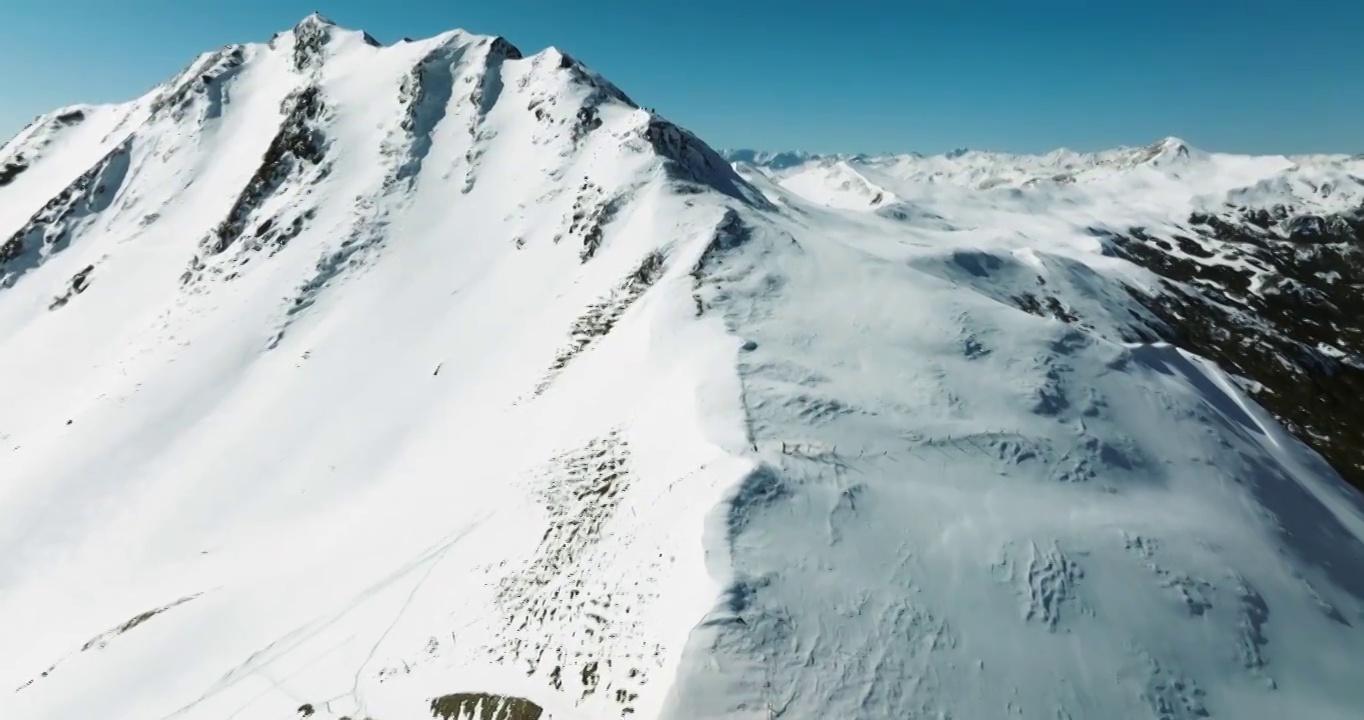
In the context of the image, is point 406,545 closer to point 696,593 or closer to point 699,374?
point 699,374

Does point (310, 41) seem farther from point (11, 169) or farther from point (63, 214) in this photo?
point (11, 169)

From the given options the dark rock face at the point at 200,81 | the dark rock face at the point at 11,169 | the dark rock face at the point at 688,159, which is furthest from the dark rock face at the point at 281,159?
the dark rock face at the point at 11,169

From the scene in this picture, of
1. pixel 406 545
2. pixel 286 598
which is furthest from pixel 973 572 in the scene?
pixel 286 598

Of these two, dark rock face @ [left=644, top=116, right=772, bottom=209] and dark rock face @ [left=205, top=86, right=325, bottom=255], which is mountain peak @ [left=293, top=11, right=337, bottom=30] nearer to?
dark rock face @ [left=205, top=86, right=325, bottom=255]

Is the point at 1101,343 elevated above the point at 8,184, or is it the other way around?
the point at 8,184

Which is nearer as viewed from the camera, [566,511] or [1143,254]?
[566,511]

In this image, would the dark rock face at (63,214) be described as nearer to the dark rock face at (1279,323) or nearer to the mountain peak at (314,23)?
the mountain peak at (314,23)

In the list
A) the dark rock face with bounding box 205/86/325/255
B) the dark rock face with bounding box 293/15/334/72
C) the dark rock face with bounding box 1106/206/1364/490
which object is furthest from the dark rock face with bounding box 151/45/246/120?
the dark rock face with bounding box 1106/206/1364/490
